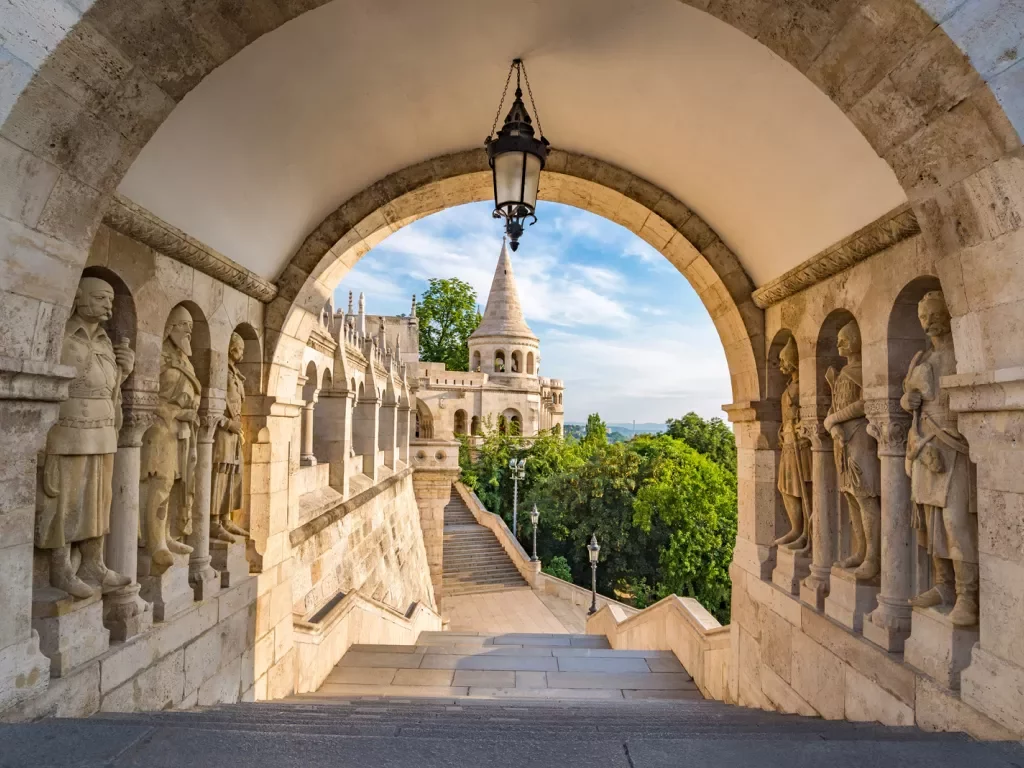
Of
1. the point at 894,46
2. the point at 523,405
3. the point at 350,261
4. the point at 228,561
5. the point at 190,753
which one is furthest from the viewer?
the point at 523,405

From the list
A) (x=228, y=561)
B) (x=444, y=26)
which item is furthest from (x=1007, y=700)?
(x=228, y=561)

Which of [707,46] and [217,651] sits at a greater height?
[707,46]

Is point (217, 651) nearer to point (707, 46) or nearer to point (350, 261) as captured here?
point (350, 261)

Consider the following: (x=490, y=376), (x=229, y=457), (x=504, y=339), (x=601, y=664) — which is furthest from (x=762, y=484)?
(x=504, y=339)

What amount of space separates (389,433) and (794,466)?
36.7 ft

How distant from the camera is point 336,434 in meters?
9.45

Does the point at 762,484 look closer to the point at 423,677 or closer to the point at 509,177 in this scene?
the point at 509,177

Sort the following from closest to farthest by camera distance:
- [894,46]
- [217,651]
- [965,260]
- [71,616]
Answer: [894,46], [965,260], [71,616], [217,651]

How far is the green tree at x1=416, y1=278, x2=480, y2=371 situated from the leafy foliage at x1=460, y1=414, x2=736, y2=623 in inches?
730

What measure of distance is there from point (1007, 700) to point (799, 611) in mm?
1976

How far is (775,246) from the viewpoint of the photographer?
180 inches

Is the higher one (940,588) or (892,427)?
(892,427)

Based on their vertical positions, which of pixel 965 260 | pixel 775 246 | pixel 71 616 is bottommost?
pixel 71 616

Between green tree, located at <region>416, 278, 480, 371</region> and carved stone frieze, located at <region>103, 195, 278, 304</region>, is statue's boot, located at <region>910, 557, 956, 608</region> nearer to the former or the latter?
carved stone frieze, located at <region>103, 195, 278, 304</region>
